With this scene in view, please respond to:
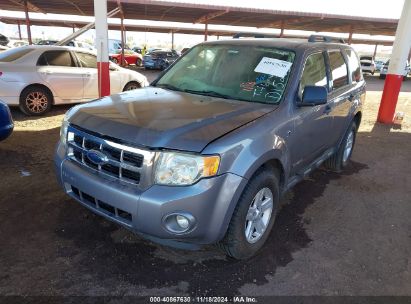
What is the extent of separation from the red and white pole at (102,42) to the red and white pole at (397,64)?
22.1 feet

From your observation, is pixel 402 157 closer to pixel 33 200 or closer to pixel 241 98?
pixel 241 98

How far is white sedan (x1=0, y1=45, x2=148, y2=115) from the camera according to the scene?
7.50 m

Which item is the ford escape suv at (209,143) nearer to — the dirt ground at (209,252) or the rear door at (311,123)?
the rear door at (311,123)

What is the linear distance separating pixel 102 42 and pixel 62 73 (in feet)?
4.61

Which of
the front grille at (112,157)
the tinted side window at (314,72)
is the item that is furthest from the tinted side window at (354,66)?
the front grille at (112,157)

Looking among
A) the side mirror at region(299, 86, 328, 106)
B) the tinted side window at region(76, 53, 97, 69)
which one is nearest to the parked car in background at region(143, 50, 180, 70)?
the tinted side window at region(76, 53, 97, 69)

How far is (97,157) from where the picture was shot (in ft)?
9.16

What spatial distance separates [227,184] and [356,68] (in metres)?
3.78

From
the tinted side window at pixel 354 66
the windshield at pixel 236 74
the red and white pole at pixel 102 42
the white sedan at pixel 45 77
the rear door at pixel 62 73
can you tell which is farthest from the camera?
the rear door at pixel 62 73

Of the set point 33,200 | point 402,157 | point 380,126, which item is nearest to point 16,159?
point 33,200

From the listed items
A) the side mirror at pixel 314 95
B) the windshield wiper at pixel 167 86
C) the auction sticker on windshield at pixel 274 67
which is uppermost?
the auction sticker on windshield at pixel 274 67

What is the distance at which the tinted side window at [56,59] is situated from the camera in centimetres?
797

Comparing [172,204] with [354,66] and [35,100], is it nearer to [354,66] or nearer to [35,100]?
[354,66]

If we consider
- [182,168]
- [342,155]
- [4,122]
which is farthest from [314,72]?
[4,122]
